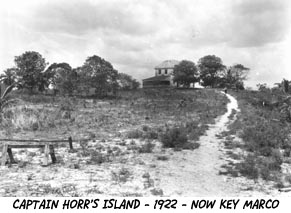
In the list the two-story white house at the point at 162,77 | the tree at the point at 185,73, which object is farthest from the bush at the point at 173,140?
the two-story white house at the point at 162,77

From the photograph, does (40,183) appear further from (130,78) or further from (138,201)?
(130,78)

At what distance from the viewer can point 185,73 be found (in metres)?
74.1

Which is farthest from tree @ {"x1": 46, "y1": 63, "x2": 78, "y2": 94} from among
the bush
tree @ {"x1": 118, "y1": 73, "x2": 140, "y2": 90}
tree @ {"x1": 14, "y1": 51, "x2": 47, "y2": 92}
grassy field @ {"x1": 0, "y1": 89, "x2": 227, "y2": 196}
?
the bush

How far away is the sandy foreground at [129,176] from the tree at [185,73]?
62706 millimetres

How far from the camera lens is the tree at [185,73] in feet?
241

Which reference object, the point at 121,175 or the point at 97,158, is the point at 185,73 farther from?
the point at 121,175

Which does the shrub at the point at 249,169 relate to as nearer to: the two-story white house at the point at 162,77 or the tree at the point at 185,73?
the tree at the point at 185,73

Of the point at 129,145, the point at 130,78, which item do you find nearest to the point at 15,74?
the point at 130,78

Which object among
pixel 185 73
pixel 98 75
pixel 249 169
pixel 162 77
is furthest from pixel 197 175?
pixel 162 77

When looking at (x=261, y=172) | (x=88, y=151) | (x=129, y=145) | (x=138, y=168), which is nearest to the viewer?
(x=261, y=172)

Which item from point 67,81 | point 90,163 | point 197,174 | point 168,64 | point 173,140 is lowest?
point 197,174

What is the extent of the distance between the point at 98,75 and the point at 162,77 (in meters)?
43.2

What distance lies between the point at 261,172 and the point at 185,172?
2.30 m

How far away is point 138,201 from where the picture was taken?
5.69m
